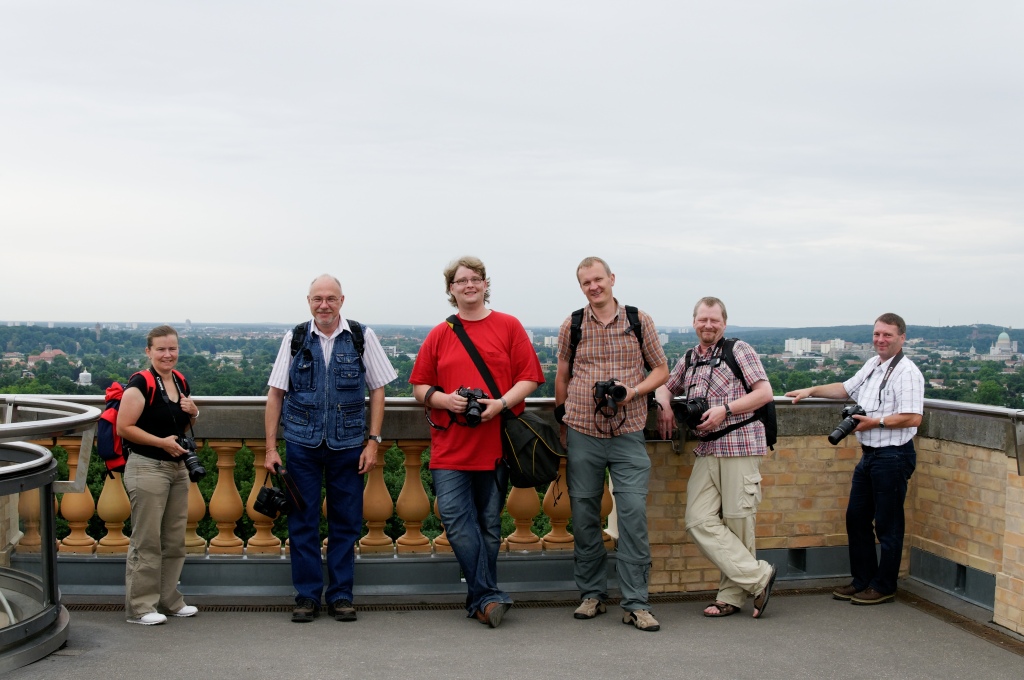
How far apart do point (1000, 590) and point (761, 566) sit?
55.0 inches

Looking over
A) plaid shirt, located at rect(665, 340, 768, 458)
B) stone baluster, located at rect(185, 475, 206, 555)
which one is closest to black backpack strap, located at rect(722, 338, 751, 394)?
plaid shirt, located at rect(665, 340, 768, 458)

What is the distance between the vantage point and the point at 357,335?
568 cm

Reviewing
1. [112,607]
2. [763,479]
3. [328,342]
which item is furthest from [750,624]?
[112,607]

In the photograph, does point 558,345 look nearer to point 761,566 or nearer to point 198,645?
point 761,566

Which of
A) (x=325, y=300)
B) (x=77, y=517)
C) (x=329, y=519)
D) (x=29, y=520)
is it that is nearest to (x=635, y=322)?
(x=325, y=300)

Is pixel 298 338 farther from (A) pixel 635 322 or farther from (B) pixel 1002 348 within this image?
(B) pixel 1002 348

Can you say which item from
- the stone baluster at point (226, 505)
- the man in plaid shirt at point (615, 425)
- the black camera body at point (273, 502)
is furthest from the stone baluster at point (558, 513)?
the stone baluster at point (226, 505)

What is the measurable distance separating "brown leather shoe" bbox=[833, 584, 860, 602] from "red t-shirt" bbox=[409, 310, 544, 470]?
2508 millimetres

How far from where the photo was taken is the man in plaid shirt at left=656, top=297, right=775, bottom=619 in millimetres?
5723

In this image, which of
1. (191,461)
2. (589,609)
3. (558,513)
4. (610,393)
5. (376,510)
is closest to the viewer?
(191,461)

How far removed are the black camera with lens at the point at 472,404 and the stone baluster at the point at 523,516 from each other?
1119 mm

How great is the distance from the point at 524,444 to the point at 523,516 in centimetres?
111

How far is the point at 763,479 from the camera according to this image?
258 inches

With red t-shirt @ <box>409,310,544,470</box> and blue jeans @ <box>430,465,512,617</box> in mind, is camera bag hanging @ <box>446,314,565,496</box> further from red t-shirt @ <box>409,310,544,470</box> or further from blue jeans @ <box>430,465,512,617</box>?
blue jeans @ <box>430,465,512,617</box>
